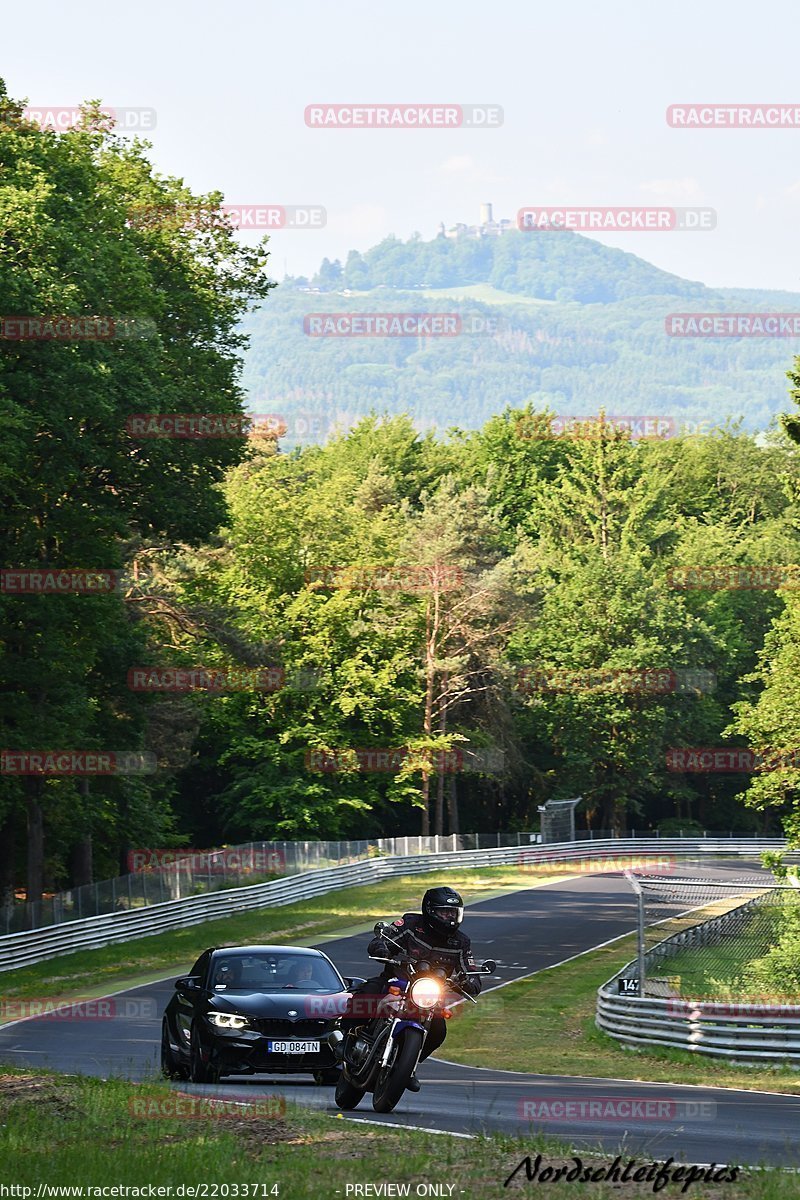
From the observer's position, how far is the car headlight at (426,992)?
11.9 m

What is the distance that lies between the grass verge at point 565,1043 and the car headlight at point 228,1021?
21.5 feet

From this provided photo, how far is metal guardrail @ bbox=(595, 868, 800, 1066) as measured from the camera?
2156 cm

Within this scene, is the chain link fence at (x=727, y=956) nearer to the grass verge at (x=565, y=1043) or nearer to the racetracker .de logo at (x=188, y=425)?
the grass verge at (x=565, y=1043)

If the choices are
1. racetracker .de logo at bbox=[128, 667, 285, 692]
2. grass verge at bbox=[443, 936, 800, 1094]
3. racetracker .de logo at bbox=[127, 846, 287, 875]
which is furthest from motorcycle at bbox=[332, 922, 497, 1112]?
racetracker .de logo at bbox=[128, 667, 285, 692]

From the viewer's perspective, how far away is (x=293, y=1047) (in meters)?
15.7

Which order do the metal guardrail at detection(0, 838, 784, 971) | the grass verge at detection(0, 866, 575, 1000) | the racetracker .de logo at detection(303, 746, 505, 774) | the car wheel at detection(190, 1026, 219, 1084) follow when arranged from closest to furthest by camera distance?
the car wheel at detection(190, 1026, 219, 1084) < the grass verge at detection(0, 866, 575, 1000) < the metal guardrail at detection(0, 838, 784, 971) < the racetracker .de logo at detection(303, 746, 505, 774)

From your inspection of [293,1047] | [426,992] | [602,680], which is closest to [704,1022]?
[293,1047]

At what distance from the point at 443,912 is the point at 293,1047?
14.4 feet

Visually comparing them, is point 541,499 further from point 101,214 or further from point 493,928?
point 101,214

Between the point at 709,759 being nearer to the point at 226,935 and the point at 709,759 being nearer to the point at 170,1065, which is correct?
the point at 226,935

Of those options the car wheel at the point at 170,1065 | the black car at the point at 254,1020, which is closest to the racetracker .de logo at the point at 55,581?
the car wheel at the point at 170,1065

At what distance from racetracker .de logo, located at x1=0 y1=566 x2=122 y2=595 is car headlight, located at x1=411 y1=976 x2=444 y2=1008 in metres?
26.1

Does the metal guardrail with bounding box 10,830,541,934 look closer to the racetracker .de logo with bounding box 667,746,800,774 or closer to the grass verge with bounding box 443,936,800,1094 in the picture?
the grass verge with bounding box 443,936,800,1094

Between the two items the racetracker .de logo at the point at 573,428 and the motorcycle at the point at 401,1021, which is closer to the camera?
the motorcycle at the point at 401,1021
